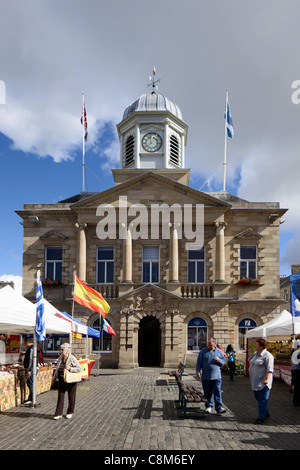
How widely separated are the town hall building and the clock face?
5.62 m

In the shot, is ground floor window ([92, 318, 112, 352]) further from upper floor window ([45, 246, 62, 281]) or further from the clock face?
the clock face

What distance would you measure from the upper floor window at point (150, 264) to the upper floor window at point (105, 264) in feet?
6.88

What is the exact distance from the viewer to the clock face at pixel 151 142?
36438 millimetres

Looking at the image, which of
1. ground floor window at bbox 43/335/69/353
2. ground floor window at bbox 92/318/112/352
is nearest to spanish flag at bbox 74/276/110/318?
ground floor window at bbox 92/318/112/352

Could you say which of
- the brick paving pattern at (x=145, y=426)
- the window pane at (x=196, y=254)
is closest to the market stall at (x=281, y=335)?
the brick paving pattern at (x=145, y=426)

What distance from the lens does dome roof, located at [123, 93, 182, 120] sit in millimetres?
37375

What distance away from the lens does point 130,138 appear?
37.7 m

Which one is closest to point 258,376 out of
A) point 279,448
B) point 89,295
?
point 279,448

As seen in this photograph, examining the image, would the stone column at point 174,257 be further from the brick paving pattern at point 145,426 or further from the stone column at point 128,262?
the brick paving pattern at point 145,426

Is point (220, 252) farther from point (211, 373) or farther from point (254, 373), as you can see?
point (254, 373)

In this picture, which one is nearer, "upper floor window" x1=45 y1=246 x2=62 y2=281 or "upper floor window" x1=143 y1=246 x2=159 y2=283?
"upper floor window" x1=143 y1=246 x2=159 y2=283

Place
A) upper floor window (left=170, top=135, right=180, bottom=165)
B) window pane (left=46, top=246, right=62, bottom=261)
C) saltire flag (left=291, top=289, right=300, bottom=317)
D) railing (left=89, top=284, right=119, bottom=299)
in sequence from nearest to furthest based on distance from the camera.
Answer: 1. saltire flag (left=291, top=289, right=300, bottom=317)
2. railing (left=89, top=284, right=119, bottom=299)
3. window pane (left=46, top=246, right=62, bottom=261)
4. upper floor window (left=170, top=135, right=180, bottom=165)

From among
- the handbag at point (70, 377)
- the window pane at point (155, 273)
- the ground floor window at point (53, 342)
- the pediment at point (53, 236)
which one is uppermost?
the pediment at point (53, 236)
